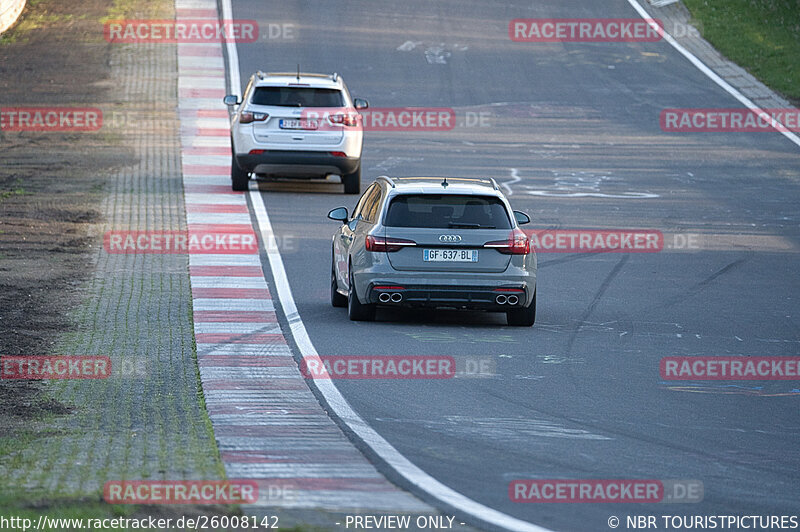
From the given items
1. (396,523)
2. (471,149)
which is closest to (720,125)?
(471,149)

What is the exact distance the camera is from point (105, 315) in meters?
14.6

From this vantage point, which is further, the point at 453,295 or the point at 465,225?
the point at 465,225

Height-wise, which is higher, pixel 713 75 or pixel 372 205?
pixel 372 205

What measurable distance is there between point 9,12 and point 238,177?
21569 millimetres

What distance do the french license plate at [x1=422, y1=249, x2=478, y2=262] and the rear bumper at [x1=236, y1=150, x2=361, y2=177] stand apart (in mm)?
9965

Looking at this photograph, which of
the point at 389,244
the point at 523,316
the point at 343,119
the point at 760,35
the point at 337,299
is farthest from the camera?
the point at 760,35

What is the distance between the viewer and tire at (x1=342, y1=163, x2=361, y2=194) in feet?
79.2

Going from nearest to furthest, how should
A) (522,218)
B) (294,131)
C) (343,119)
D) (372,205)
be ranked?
(372,205) → (522,218) → (294,131) → (343,119)

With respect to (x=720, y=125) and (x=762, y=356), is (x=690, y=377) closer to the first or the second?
(x=762, y=356)

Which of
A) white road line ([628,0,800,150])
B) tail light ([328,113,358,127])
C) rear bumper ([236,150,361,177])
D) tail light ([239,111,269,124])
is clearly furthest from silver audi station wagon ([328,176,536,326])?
white road line ([628,0,800,150])

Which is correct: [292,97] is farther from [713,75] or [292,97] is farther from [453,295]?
[713,75]

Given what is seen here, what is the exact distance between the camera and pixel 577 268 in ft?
59.9

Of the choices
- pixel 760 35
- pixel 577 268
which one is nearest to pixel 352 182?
pixel 577 268

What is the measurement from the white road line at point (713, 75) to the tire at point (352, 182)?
10833mm
